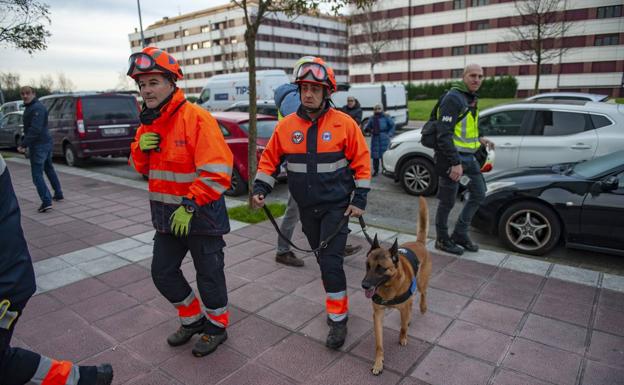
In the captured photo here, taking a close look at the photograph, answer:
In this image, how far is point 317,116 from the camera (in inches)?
121

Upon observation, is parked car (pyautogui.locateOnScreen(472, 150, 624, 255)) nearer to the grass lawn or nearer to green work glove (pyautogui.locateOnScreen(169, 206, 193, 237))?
the grass lawn

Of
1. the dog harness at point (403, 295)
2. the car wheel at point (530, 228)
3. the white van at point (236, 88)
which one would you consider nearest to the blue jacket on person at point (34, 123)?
the dog harness at point (403, 295)

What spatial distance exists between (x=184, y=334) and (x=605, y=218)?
4.44 meters

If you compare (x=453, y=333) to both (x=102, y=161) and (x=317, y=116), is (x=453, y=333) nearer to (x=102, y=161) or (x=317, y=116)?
(x=317, y=116)

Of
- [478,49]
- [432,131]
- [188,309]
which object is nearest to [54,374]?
[188,309]

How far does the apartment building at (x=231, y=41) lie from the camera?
69.1 meters

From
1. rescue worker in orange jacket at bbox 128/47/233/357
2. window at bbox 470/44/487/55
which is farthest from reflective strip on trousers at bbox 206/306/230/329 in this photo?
window at bbox 470/44/487/55

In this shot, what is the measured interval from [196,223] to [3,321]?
46.3 inches

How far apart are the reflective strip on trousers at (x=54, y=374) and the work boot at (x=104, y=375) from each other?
0.13 meters

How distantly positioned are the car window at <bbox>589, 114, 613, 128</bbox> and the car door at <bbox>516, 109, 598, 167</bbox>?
6 cm

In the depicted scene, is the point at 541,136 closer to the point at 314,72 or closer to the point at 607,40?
the point at 314,72

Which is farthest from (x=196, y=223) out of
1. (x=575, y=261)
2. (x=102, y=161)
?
(x=102, y=161)

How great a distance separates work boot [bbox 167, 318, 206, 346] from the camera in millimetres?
3211

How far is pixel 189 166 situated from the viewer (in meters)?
2.82
